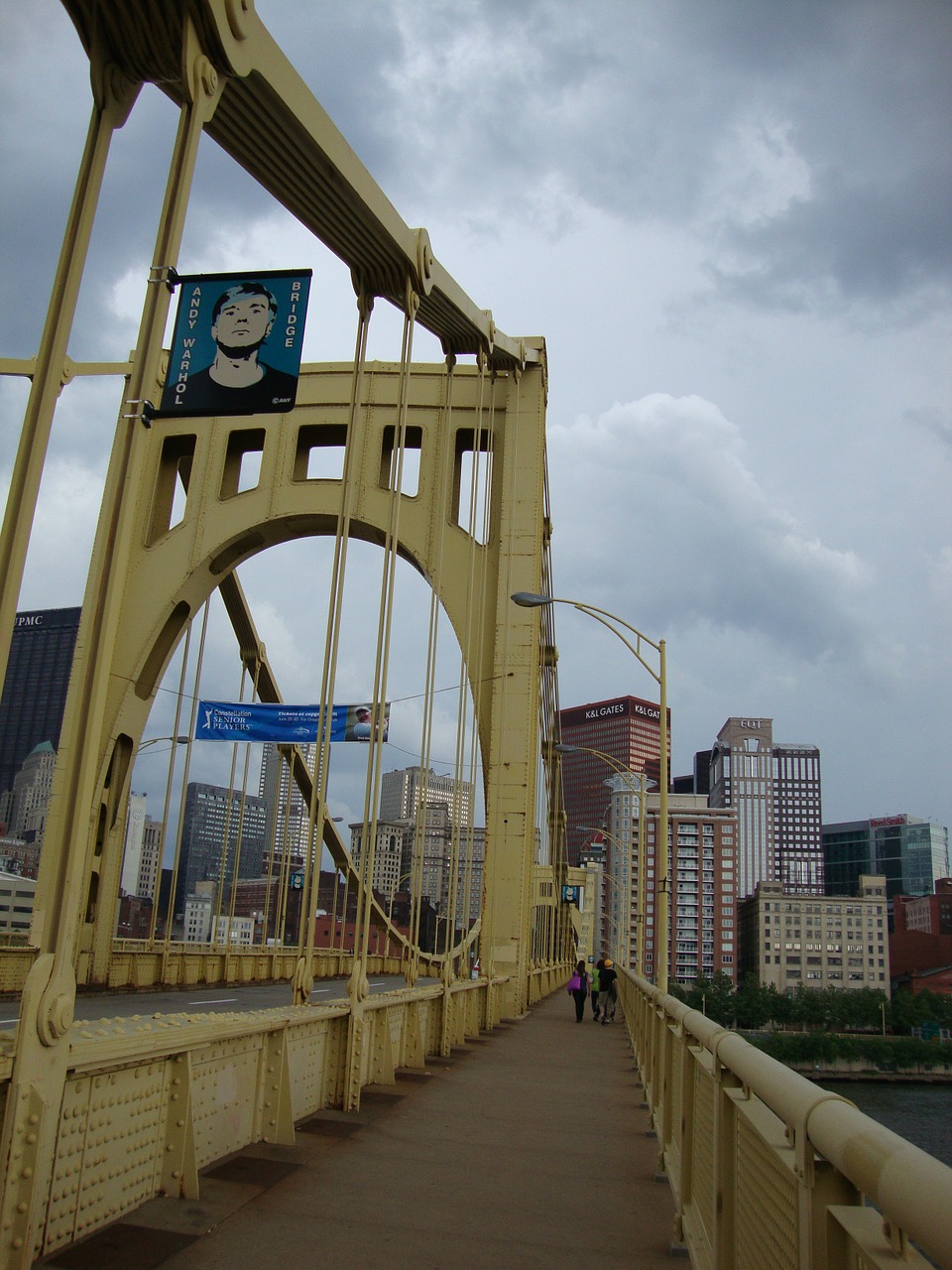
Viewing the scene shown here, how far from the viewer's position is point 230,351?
588cm

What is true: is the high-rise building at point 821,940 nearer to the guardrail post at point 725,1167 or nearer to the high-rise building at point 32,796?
the high-rise building at point 32,796

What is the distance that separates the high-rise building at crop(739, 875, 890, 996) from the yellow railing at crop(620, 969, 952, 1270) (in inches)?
4344

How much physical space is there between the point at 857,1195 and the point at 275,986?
25778 mm

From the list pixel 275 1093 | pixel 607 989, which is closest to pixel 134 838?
pixel 607 989

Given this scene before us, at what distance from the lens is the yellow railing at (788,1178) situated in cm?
172

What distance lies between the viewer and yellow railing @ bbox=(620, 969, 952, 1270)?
1.72 m

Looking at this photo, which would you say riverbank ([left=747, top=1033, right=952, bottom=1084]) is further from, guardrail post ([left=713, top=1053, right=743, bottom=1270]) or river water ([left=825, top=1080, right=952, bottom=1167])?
guardrail post ([left=713, top=1053, right=743, bottom=1270])

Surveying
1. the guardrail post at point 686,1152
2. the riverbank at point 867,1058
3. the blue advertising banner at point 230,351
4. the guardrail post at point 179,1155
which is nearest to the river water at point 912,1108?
the riverbank at point 867,1058

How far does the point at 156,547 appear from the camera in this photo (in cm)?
2258

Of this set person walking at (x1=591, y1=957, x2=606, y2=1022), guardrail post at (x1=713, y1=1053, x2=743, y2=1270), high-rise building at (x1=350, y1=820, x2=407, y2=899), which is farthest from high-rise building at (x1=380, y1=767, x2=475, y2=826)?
guardrail post at (x1=713, y1=1053, x2=743, y2=1270)

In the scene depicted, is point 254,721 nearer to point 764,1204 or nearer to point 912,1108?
point 764,1204

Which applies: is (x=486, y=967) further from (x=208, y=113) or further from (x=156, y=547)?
(x=208, y=113)

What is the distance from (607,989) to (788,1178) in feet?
75.8

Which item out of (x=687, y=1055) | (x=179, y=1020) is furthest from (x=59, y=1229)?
(x=687, y=1055)
